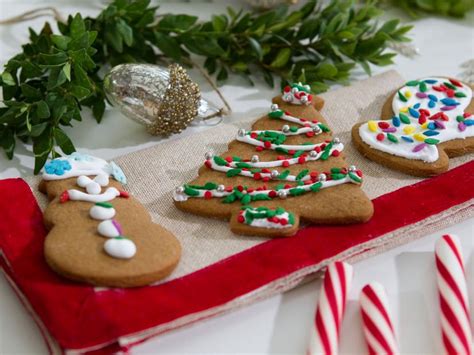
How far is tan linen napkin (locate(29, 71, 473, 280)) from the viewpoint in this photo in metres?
1.41

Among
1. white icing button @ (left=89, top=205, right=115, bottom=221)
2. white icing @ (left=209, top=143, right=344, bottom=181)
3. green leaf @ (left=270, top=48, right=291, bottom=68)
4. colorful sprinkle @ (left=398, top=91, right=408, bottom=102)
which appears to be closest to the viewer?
Result: white icing button @ (left=89, top=205, right=115, bottom=221)

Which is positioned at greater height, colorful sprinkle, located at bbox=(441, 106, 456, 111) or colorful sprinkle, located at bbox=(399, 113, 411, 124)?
colorful sprinkle, located at bbox=(441, 106, 456, 111)

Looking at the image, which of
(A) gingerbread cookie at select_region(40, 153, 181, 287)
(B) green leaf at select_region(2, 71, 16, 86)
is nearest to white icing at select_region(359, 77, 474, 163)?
(A) gingerbread cookie at select_region(40, 153, 181, 287)

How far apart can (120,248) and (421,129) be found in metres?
0.72

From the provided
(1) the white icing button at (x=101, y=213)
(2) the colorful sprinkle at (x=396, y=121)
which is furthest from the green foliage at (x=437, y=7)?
(1) the white icing button at (x=101, y=213)

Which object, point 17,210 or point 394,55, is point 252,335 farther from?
point 394,55

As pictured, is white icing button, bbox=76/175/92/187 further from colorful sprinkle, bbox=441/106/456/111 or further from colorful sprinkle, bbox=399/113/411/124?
colorful sprinkle, bbox=441/106/456/111

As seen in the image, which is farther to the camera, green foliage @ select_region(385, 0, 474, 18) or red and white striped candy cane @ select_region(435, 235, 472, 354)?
green foliage @ select_region(385, 0, 474, 18)

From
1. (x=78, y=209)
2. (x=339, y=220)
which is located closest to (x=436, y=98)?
(x=339, y=220)

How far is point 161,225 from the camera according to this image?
4.78 ft

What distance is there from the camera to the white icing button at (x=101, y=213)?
4.56ft

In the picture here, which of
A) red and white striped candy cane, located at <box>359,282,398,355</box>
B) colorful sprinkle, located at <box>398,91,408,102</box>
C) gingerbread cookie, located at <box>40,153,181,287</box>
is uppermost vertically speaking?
colorful sprinkle, located at <box>398,91,408,102</box>

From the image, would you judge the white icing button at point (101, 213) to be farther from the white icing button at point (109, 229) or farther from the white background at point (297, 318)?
the white background at point (297, 318)

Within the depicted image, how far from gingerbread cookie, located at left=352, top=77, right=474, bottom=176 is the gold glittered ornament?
38cm
